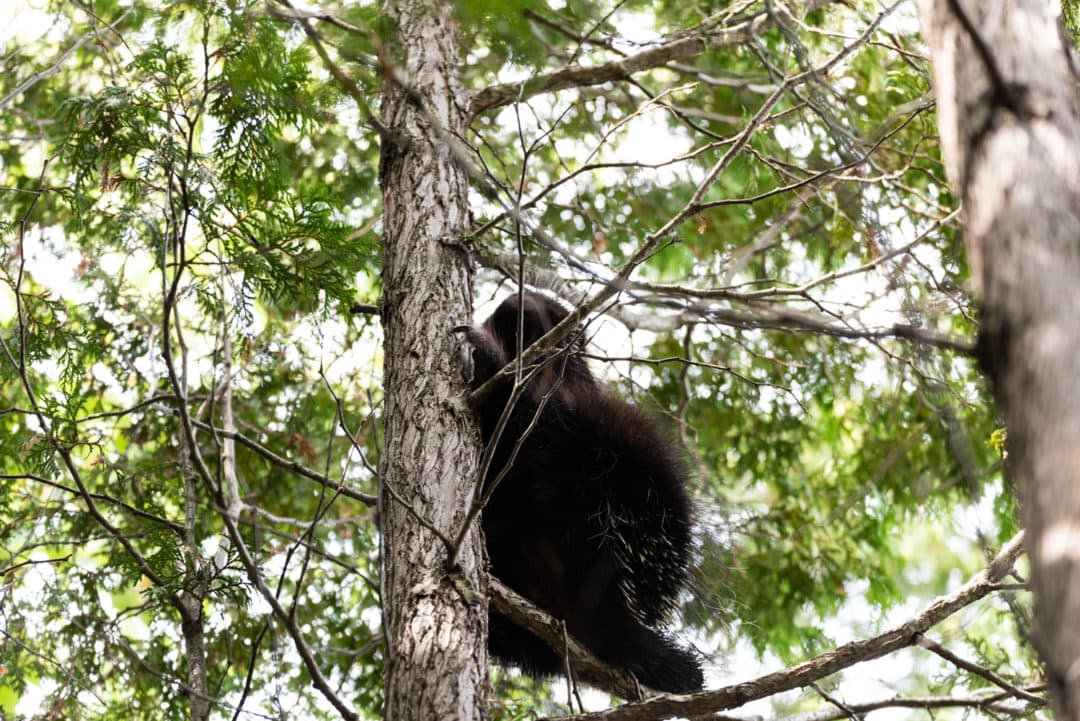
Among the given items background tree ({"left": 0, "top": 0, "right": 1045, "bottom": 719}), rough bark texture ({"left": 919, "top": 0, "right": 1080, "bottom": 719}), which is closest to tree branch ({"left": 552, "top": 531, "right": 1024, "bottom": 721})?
background tree ({"left": 0, "top": 0, "right": 1045, "bottom": 719})

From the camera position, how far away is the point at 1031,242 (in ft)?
2.88

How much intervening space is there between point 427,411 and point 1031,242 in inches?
62.7

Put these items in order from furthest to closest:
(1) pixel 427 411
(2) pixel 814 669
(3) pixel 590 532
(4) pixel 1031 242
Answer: (3) pixel 590 532 < (1) pixel 427 411 < (2) pixel 814 669 < (4) pixel 1031 242

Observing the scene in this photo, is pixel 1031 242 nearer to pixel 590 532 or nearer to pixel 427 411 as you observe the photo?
pixel 427 411

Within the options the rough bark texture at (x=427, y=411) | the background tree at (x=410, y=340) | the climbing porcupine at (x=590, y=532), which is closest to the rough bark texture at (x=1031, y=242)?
the background tree at (x=410, y=340)

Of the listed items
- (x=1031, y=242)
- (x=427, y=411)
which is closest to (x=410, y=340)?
(x=427, y=411)

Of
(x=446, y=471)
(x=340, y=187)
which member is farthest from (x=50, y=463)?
(x=340, y=187)

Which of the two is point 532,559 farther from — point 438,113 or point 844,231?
point 844,231

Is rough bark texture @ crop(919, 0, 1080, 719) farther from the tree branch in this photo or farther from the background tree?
the tree branch

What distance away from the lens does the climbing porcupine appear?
2.77 meters

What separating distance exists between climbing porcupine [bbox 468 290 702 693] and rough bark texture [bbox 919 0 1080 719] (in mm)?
1866

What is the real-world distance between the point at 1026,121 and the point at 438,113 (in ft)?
6.69

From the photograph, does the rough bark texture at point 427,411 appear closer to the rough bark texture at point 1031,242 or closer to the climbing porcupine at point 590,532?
the climbing porcupine at point 590,532

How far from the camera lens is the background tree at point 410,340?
1910 mm
